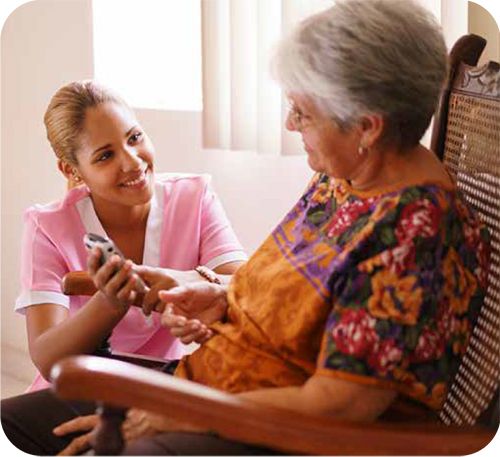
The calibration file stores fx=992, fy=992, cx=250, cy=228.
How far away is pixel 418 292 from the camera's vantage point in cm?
134

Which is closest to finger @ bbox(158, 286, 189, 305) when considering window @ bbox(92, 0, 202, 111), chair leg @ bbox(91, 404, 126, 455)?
chair leg @ bbox(91, 404, 126, 455)

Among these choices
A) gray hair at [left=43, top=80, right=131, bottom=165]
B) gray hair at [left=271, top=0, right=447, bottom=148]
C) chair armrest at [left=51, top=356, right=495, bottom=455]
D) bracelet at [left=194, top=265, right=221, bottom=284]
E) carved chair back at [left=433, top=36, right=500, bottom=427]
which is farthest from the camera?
gray hair at [left=43, top=80, right=131, bottom=165]

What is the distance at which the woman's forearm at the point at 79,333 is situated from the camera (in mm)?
1773

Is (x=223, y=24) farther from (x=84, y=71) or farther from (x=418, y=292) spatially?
(x=418, y=292)

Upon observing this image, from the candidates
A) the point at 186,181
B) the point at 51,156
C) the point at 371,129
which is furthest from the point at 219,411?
the point at 51,156

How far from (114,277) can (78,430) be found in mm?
286

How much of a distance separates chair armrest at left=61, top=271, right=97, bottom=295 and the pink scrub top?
0.15 meters

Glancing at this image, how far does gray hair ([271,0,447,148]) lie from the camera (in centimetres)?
141

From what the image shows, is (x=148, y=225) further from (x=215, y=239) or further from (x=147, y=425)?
(x=147, y=425)

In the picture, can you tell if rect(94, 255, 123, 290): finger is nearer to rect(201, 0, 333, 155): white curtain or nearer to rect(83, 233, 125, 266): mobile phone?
rect(83, 233, 125, 266): mobile phone

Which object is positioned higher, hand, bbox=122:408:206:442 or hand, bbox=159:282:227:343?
hand, bbox=159:282:227:343

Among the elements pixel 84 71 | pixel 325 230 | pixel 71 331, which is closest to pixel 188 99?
pixel 84 71

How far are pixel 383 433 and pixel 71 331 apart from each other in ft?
2.31

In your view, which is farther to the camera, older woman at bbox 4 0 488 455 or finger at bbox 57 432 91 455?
finger at bbox 57 432 91 455
